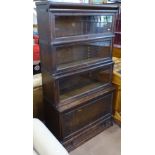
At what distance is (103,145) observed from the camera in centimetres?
191

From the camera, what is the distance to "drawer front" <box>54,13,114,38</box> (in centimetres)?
160

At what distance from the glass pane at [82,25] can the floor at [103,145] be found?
1.18 metres

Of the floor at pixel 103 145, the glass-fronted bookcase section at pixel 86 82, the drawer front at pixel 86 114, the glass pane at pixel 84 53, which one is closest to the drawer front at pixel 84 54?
the glass pane at pixel 84 53

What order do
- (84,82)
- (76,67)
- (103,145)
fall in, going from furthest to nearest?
1. (84,82)
2. (103,145)
3. (76,67)

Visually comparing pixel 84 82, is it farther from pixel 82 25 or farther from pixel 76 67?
pixel 82 25

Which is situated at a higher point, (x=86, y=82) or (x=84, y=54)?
(x=84, y=54)

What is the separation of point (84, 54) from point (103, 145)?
102cm

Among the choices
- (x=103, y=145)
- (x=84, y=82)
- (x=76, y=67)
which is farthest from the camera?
(x=84, y=82)

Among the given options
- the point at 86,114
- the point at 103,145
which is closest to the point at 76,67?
the point at 86,114

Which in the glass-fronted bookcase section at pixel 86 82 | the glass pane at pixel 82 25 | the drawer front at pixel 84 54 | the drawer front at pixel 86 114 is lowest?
the drawer front at pixel 86 114

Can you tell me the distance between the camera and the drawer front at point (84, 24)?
1.60m

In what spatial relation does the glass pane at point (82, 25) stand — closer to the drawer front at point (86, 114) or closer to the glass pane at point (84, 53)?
the glass pane at point (84, 53)
